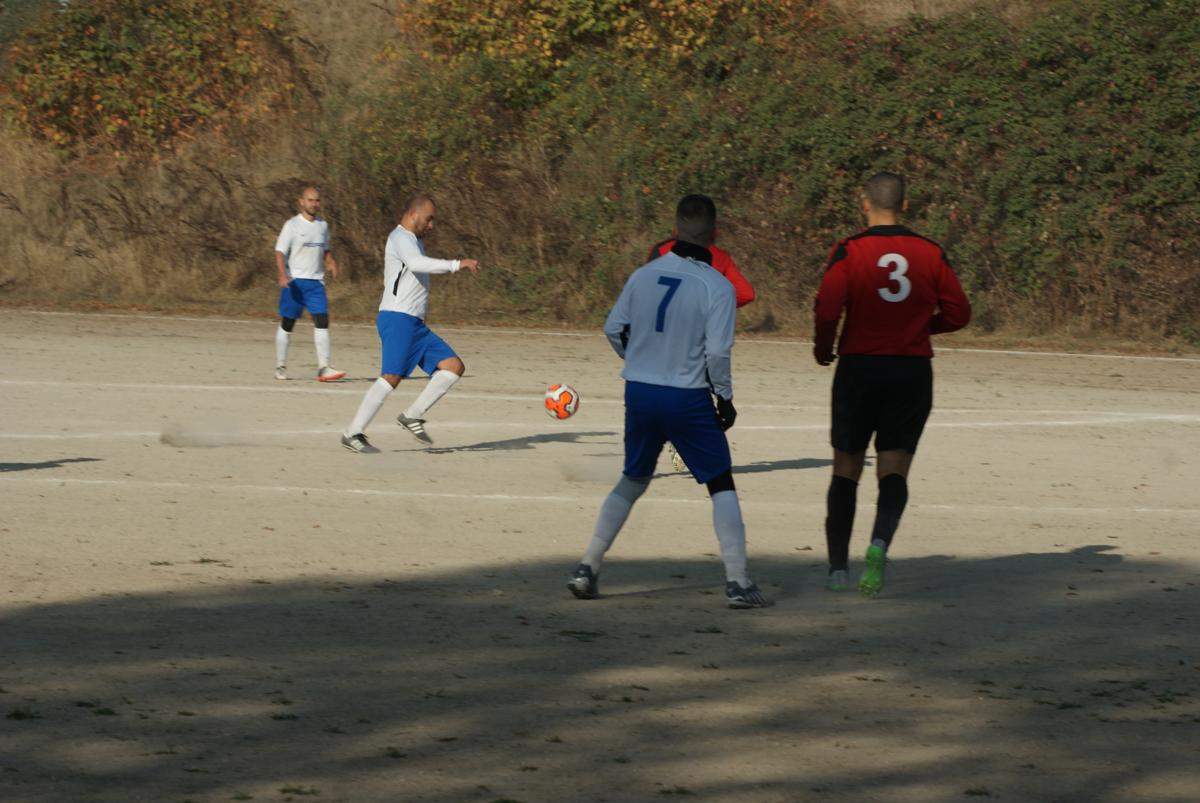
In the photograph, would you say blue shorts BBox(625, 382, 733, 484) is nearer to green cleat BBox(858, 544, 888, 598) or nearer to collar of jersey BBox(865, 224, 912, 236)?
green cleat BBox(858, 544, 888, 598)

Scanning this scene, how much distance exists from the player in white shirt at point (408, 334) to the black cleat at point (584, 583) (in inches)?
181

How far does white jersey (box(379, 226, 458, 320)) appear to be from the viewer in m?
12.1

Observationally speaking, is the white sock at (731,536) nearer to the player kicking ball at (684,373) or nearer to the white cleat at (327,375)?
the player kicking ball at (684,373)

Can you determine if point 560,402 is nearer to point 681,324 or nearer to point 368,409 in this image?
point 368,409

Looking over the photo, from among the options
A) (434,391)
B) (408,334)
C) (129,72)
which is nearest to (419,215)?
(408,334)

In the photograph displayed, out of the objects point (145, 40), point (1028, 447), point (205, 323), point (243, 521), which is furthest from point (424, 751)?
point (145, 40)

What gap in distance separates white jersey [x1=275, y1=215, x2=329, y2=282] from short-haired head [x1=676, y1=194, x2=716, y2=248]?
9947 mm

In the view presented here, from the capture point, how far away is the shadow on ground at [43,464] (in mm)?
11164

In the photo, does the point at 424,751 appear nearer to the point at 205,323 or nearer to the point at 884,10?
the point at 205,323

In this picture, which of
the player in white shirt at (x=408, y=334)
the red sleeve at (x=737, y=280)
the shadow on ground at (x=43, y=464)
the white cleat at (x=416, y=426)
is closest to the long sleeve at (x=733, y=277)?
the red sleeve at (x=737, y=280)

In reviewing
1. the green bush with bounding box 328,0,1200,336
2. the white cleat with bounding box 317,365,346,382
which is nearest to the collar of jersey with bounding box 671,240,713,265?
the white cleat with bounding box 317,365,346,382

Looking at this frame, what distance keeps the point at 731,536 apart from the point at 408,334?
5325 mm

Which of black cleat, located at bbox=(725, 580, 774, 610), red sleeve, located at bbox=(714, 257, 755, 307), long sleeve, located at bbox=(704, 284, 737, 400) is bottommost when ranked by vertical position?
black cleat, located at bbox=(725, 580, 774, 610)

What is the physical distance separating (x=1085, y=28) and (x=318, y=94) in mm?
15442
